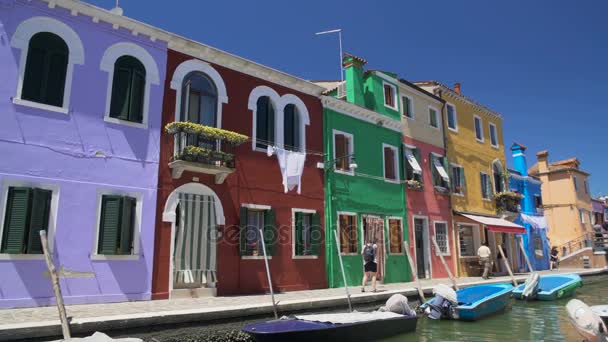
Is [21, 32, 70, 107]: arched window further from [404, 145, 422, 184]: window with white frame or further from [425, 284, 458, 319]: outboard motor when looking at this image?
[404, 145, 422, 184]: window with white frame

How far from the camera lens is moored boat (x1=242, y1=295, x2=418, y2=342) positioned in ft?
27.9

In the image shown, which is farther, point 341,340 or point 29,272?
point 29,272

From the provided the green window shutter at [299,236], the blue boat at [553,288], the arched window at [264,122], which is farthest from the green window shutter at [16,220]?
the blue boat at [553,288]

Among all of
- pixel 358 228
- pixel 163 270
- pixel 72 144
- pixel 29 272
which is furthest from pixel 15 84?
pixel 358 228

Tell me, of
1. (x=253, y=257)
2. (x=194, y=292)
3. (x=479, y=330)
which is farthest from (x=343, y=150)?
(x=479, y=330)

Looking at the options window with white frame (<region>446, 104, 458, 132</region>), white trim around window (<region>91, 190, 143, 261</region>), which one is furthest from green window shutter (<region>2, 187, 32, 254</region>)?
window with white frame (<region>446, 104, 458, 132</region>)

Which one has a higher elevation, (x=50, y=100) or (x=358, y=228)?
(x=50, y=100)

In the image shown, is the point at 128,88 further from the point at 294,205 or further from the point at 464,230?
the point at 464,230

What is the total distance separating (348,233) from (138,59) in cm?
980

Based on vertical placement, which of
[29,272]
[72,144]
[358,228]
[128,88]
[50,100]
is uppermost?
[128,88]

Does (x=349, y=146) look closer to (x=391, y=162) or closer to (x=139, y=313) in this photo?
(x=391, y=162)

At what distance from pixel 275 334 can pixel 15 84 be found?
838 centimetres

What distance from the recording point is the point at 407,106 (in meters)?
22.1

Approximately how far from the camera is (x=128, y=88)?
12320 mm
